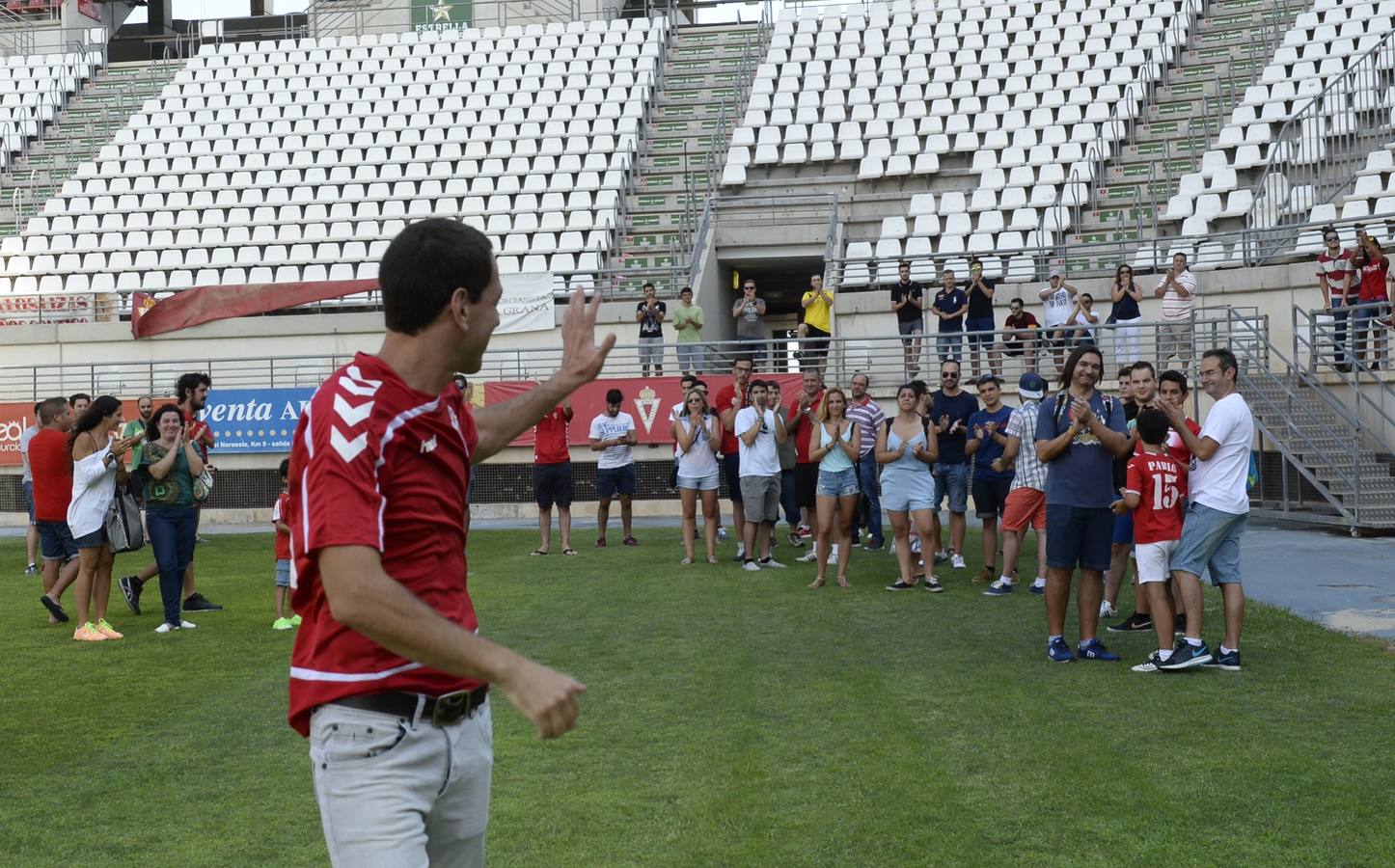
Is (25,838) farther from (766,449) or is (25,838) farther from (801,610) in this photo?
(766,449)

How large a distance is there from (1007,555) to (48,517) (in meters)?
8.04

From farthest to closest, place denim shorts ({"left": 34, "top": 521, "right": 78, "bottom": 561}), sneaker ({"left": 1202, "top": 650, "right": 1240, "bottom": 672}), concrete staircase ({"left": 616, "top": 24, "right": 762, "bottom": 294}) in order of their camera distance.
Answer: concrete staircase ({"left": 616, "top": 24, "right": 762, "bottom": 294}), denim shorts ({"left": 34, "top": 521, "right": 78, "bottom": 561}), sneaker ({"left": 1202, "top": 650, "right": 1240, "bottom": 672})

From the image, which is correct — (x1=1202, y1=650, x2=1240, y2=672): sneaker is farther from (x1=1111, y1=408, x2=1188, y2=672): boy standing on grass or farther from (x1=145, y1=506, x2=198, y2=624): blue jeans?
(x1=145, y1=506, x2=198, y2=624): blue jeans

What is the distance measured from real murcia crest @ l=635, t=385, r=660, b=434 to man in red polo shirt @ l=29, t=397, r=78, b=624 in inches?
400

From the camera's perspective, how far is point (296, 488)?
9.16 feet

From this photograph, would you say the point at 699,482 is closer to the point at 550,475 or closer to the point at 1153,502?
the point at 550,475

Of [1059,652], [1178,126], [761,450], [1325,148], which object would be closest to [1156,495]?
[1059,652]

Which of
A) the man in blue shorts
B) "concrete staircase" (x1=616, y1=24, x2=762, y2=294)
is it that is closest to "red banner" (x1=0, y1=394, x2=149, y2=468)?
"concrete staircase" (x1=616, y1=24, x2=762, y2=294)

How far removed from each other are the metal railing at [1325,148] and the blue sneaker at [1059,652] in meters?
15.3

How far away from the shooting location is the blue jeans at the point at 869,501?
15.7 m

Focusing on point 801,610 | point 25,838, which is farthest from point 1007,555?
point 25,838

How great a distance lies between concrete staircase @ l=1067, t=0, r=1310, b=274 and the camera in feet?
80.1

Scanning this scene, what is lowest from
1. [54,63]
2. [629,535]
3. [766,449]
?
[629,535]

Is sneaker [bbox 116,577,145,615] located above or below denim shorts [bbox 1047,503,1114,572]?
below
